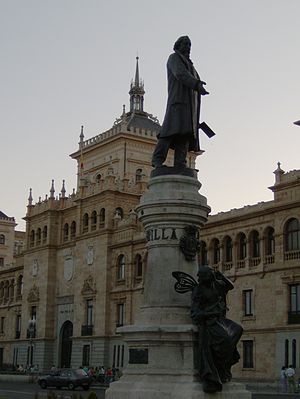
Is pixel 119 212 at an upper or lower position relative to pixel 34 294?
upper

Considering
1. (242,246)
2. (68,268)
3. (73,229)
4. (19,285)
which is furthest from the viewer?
(19,285)

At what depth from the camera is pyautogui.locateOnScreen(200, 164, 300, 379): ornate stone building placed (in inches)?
1746

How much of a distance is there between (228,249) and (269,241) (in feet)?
13.7

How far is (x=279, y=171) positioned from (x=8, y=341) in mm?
38938

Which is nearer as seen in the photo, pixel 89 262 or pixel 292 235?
pixel 292 235

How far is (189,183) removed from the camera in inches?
582

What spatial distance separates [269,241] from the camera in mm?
47156

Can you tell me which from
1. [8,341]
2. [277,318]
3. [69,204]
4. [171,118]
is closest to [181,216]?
[171,118]

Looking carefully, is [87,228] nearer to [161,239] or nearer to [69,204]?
[69,204]

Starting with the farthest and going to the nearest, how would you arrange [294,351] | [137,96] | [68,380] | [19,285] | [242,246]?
[137,96] → [19,285] → [242,246] → [68,380] → [294,351]

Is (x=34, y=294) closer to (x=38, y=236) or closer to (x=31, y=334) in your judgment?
(x=38, y=236)

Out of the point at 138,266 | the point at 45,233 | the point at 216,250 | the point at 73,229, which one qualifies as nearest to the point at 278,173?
the point at 216,250

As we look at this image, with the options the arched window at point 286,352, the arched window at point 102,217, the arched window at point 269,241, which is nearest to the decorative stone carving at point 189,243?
the arched window at point 286,352

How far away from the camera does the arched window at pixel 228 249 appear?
50250 mm
